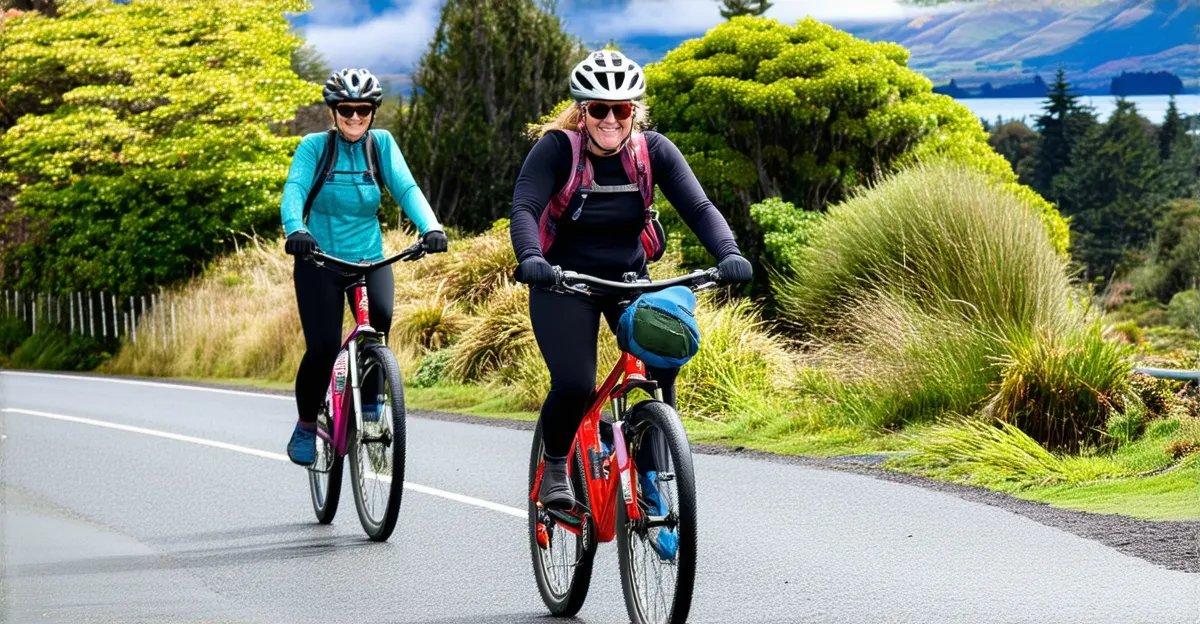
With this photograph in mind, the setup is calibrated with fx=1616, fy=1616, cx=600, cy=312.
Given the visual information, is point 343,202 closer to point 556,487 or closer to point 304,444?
point 304,444

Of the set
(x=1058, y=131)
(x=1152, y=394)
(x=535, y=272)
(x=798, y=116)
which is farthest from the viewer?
(x=1058, y=131)

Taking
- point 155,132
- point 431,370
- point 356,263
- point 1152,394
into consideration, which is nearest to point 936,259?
point 1152,394

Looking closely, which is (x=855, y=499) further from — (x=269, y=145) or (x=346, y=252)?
(x=269, y=145)

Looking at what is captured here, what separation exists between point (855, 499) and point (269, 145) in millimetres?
22547

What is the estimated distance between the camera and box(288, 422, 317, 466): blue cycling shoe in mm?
8289

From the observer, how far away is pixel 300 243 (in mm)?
7488

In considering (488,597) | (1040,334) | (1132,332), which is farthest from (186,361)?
(488,597)

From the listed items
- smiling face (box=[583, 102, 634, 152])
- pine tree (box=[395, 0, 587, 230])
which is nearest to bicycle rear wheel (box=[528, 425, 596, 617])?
smiling face (box=[583, 102, 634, 152])

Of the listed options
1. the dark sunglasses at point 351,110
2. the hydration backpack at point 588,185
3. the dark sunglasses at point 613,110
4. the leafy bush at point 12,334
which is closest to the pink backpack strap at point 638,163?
the hydration backpack at point 588,185

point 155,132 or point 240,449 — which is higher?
point 155,132

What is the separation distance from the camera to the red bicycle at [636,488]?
201 inches

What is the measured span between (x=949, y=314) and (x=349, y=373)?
23.5 ft

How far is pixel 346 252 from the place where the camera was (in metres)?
8.02

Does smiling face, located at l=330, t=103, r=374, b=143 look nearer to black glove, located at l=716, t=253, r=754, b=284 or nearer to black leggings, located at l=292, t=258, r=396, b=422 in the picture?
black leggings, located at l=292, t=258, r=396, b=422
